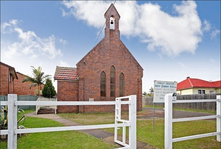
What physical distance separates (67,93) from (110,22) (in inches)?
333

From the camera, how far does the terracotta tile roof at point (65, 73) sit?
55.0 feet

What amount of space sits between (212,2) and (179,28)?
3.25 metres

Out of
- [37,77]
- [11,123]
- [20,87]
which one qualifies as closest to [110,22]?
[11,123]

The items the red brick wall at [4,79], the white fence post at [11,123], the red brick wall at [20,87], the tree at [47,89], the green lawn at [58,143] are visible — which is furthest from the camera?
the red brick wall at [20,87]

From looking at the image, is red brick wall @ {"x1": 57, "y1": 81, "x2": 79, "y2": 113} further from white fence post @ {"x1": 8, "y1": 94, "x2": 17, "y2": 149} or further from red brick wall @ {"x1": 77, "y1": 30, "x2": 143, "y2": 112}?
white fence post @ {"x1": 8, "y1": 94, "x2": 17, "y2": 149}

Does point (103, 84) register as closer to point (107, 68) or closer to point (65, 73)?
point (107, 68)

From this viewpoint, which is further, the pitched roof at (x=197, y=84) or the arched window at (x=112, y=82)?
the pitched roof at (x=197, y=84)

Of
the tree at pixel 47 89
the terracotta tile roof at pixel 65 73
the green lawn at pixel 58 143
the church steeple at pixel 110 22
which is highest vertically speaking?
the church steeple at pixel 110 22

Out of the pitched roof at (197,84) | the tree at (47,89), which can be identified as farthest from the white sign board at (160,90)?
the tree at (47,89)

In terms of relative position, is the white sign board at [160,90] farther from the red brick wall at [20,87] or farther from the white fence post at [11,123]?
the red brick wall at [20,87]

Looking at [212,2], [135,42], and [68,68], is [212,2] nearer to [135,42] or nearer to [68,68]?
[135,42]

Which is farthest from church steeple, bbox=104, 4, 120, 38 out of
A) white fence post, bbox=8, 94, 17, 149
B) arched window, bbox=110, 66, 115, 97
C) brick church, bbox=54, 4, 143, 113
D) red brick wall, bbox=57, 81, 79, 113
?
white fence post, bbox=8, 94, 17, 149

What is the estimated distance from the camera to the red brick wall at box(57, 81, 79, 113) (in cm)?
1661

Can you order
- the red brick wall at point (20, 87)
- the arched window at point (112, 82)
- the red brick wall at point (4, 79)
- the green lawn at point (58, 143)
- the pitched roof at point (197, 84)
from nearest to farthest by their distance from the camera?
the green lawn at point (58, 143) < the arched window at point (112, 82) < the red brick wall at point (4, 79) < the pitched roof at point (197, 84) < the red brick wall at point (20, 87)
